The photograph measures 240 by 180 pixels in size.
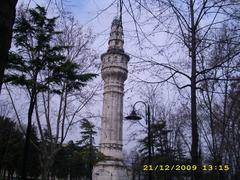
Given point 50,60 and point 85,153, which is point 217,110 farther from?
point 85,153

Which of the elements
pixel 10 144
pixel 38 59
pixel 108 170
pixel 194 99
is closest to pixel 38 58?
pixel 38 59

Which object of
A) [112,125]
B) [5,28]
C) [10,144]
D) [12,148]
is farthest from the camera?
[112,125]

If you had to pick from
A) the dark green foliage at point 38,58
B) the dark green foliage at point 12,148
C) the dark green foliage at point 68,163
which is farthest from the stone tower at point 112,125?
the dark green foliage at point 38,58

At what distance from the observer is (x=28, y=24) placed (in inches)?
648

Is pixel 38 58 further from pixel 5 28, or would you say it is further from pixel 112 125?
pixel 112 125

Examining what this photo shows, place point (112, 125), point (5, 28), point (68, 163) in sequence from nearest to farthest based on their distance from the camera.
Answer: point (5, 28)
point (68, 163)
point (112, 125)

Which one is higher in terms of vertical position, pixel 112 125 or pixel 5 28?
pixel 112 125

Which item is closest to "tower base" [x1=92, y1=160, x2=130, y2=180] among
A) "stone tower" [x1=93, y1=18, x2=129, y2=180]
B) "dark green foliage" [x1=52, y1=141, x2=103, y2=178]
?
"stone tower" [x1=93, y1=18, x2=129, y2=180]

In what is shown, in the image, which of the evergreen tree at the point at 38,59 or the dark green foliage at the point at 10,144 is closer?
the evergreen tree at the point at 38,59

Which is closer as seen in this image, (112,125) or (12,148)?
(12,148)

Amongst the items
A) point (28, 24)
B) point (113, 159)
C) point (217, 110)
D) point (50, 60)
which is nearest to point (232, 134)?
A: point (217, 110)

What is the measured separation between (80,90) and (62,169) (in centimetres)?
3904

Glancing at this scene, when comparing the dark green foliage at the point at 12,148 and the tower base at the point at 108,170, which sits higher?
the dark green foliage at the point at 12,148

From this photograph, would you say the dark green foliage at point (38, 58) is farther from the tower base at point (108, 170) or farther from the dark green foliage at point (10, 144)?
the tower base at point (108, 170)
